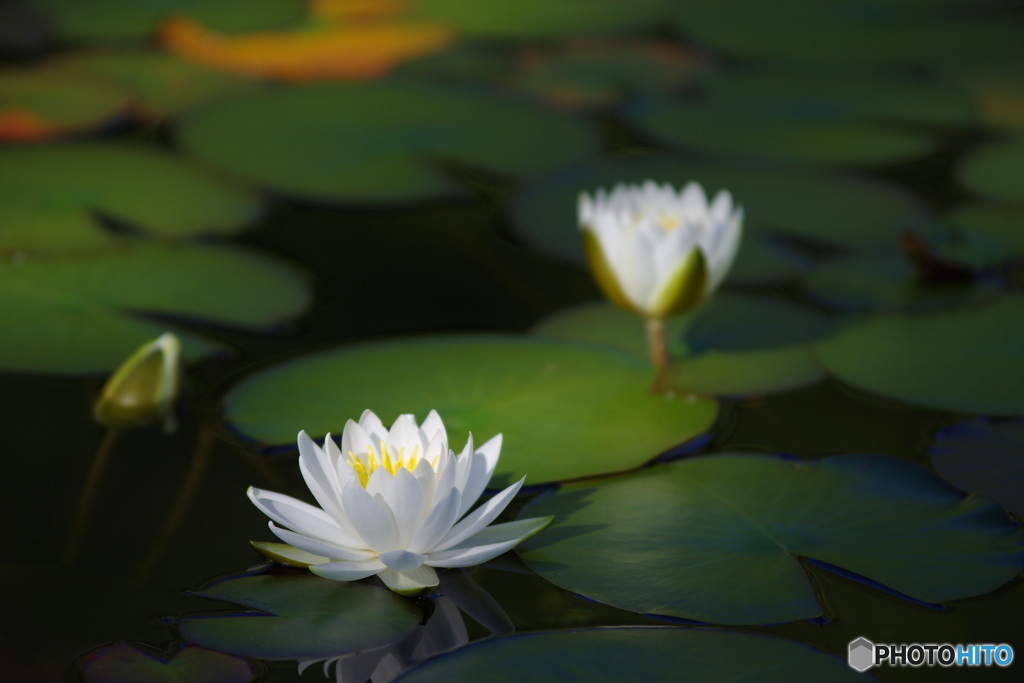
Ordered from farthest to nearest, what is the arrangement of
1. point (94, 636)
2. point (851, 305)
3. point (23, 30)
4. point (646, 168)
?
point (23, 30) → point (646, 168) → point (851, 305) → point (94, 636)

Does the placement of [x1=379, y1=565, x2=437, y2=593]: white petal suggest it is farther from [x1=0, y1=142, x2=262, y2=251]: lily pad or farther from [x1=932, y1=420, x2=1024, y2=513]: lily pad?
[x1=0, y1=142, x2=262, y2=251]: lily pad

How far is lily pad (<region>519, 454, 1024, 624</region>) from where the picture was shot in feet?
5.10

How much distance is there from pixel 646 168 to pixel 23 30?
8.15ft

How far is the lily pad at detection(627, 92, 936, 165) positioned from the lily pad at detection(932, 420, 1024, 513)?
141 cm

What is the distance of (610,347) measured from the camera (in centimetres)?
223

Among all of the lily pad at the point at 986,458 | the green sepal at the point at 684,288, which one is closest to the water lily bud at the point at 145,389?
the green sepal at the point at 684,288

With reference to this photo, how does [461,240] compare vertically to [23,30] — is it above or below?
below

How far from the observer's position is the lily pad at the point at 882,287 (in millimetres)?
2449

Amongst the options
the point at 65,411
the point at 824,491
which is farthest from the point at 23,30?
the point at 824,491

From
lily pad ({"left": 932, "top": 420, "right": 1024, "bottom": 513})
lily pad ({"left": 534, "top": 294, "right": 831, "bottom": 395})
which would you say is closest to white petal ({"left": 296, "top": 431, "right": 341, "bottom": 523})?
lily pad ({"left": 534, "top": 294, "right": 831, "bottom": 395})

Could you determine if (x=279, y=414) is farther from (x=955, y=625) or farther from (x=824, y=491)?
(x=955, y=625)

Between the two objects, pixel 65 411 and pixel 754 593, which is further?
pixel 65 411

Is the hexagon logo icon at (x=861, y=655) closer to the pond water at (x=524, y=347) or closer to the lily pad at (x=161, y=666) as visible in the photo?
the pond water at (x=524, y=347)

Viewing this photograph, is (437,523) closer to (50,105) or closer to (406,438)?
(406,438)
